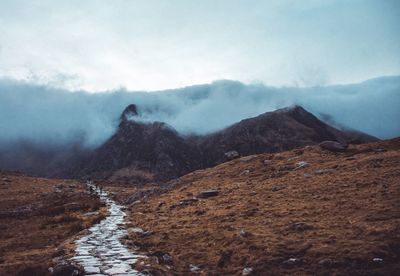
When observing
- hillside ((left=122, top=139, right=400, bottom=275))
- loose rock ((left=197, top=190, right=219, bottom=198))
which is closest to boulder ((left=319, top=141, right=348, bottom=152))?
hillside ((left=122, top=139, right=400, bottom=275))

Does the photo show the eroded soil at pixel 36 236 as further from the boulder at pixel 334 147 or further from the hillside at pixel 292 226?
the boulder at pixel 334 147

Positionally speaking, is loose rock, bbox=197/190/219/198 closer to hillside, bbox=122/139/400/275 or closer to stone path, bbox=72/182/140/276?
hillside, bbox=122/139/400/275

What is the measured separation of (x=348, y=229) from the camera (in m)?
25.9

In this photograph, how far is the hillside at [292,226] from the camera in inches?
844

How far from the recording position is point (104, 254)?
25.6 m

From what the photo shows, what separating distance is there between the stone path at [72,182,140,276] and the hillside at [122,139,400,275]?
5.35 ft

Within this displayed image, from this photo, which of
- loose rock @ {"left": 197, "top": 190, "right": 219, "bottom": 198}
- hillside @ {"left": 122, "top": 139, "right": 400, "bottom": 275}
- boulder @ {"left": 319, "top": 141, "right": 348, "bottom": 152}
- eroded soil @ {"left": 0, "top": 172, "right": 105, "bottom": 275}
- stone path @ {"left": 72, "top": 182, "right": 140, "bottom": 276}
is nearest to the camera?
stone path @ {"left": 72, "top": 182, "right": 140, "bottom": 276}

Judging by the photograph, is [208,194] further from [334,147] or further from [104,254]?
[104,254]

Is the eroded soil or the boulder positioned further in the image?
the boulder

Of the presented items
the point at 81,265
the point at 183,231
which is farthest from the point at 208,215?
the point at 81,265

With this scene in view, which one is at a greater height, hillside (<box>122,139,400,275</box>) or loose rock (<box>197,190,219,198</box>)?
hillside (<box>122,139,400,275</box>)

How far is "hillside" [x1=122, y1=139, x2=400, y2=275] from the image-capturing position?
21.4 m

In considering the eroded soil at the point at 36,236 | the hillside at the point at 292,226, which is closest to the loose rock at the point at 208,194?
the hillside at the point at 292,226

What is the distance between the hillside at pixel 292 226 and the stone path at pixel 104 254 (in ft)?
5.35
